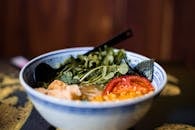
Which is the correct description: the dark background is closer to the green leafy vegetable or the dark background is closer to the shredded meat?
the green leafy vegetable

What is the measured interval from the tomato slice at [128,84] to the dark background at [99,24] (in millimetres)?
1125

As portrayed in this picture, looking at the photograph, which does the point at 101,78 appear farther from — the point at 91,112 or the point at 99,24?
the point at 99,24

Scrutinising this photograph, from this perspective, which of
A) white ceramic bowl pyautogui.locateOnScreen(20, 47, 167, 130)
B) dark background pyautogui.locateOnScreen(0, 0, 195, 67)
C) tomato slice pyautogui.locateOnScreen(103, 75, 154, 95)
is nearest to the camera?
white ceramic bowl pyautogui.locateOnScreen(20, 47, 167, 130)

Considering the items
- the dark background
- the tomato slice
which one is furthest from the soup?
the dark background

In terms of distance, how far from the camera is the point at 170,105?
791 mm

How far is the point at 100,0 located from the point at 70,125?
1.25 meters

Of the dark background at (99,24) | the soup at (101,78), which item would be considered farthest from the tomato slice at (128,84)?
the dark background at (99,24)

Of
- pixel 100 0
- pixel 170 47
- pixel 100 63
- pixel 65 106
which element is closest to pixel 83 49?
pixel 100 63

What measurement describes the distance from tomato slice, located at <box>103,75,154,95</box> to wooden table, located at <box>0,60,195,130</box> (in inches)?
3.5

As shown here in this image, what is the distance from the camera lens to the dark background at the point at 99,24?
177 cm

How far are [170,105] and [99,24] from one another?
110cm

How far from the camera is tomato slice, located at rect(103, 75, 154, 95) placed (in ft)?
2.16

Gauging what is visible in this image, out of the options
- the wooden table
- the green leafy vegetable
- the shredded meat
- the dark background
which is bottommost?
the dark background

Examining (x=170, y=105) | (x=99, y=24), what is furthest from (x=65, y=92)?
(x=99, y=24)
